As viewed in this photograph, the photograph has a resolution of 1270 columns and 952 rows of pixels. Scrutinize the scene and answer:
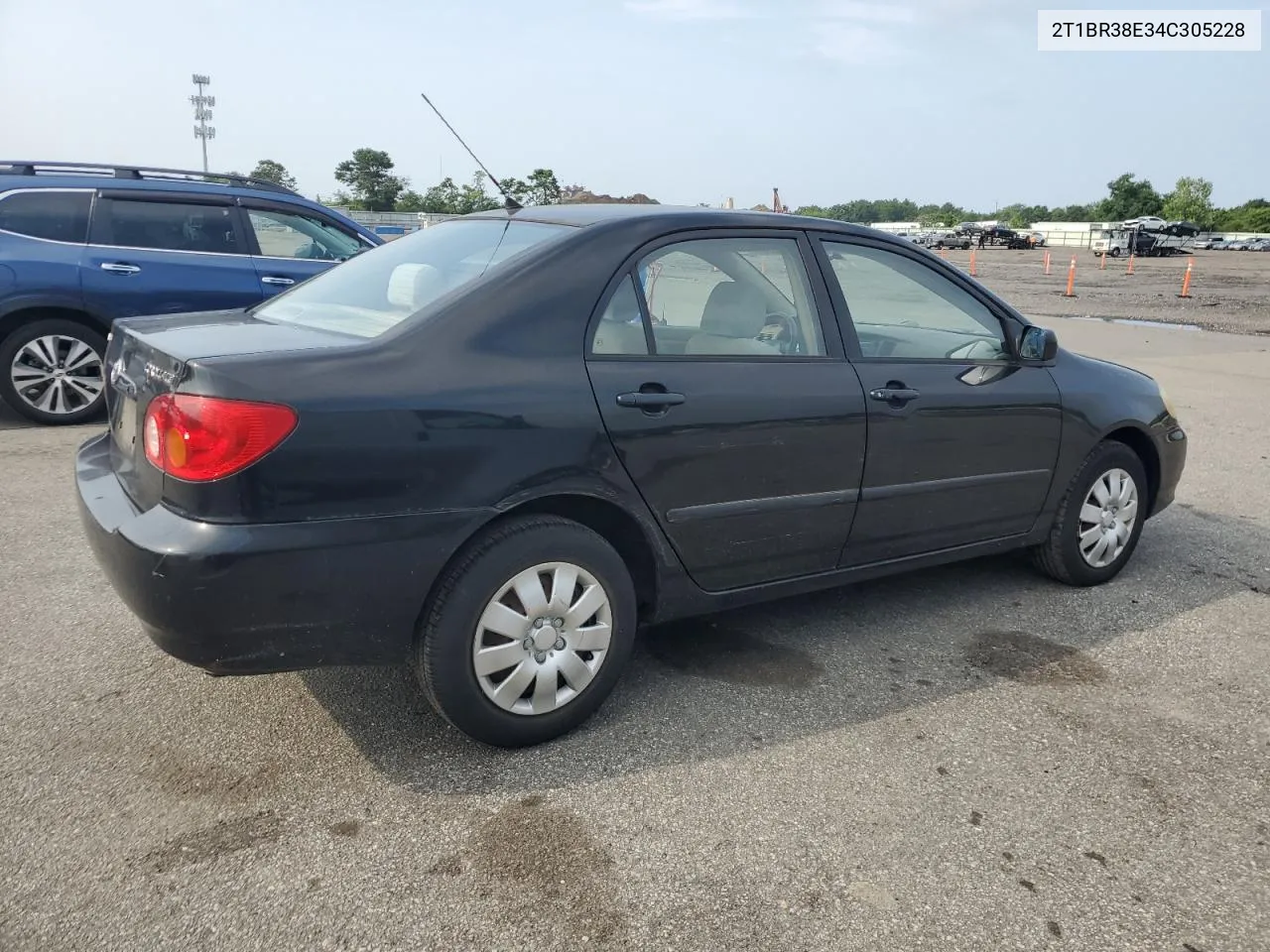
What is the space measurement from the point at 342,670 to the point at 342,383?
1286 millimetres

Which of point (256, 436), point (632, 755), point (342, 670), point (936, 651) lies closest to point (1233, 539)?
point (936, 651)

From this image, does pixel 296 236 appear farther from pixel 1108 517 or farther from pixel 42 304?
pixel 1108 517

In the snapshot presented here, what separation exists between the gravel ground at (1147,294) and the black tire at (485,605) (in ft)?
53.6

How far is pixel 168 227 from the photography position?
747cm

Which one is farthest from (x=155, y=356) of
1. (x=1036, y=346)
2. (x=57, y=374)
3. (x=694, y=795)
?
(x=57, y=374)

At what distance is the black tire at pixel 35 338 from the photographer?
7.02 m

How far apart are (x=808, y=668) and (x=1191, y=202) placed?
107694 mm

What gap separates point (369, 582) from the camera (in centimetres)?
267

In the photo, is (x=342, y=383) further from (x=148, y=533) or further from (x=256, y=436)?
(x=148, y=533)

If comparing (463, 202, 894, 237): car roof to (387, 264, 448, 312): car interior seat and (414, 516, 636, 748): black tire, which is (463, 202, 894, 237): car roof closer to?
(387, 264, 448, 312): car interior seat

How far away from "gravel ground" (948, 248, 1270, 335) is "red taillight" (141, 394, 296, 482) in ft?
56.2

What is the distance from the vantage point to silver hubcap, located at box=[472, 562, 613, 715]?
2881mm

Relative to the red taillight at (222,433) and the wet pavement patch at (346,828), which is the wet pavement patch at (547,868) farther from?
the red taillight at (222,433)

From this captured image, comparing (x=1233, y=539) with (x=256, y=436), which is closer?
(x=256, y=436)
